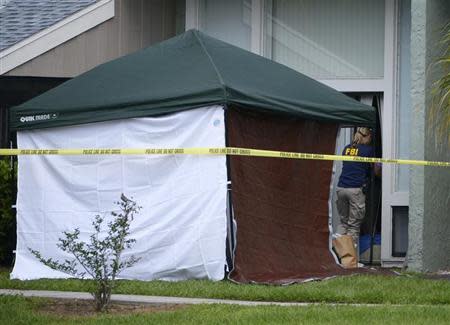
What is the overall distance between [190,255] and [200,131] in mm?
1429

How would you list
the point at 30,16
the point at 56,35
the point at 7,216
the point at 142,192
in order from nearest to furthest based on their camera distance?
the point at 142,192
the point at 7,216
the point at 56,35
the point at 30,16

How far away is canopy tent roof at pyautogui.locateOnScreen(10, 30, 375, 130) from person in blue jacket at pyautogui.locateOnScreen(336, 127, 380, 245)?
1.17m

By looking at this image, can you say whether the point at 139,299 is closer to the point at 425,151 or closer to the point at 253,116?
the point at 253,116

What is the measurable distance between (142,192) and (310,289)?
101 inches

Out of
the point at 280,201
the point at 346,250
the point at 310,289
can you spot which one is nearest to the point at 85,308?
the point at 310,289

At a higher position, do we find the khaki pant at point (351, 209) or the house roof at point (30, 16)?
the house roof at point (30, 16)

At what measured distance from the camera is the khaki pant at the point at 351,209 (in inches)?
603

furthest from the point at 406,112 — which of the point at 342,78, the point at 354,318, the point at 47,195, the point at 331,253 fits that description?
the point at 354,318

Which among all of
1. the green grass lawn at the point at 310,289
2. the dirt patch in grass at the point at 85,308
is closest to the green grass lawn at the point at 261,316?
the dirt patch in grass at the point at 85,308

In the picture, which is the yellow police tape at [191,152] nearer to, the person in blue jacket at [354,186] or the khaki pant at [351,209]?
the person in blue jacket at [354,186]

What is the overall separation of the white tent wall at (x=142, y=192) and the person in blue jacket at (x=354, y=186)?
3.33 metres

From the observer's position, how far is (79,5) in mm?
16266

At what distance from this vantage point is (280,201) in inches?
521

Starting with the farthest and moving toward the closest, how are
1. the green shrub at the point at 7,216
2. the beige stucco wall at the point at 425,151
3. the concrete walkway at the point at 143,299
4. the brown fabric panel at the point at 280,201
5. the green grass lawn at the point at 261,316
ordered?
the green shrub at the point at 7,216, the beige stucco wall at the point at 425,151, the brown fabric panel at the point at 280,201, the concrete walkway at the point at 143,299, the green grass lawn at the point at 261,316
